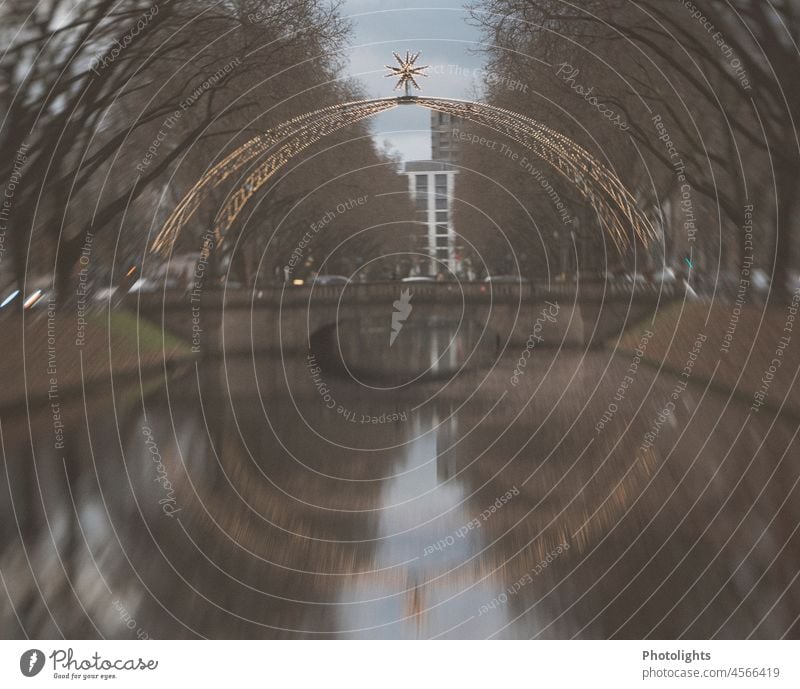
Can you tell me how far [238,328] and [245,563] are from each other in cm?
160

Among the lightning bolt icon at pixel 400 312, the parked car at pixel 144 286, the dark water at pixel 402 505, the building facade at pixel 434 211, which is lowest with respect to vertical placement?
the dark water at pixel 402 505

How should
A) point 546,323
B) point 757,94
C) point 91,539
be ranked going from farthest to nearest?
point 546,323, point 91,539, point 757,94

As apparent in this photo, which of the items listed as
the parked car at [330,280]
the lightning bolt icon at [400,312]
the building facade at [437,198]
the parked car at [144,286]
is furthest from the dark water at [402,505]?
the parked car at [144,286]

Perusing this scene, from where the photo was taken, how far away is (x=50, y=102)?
6.03m

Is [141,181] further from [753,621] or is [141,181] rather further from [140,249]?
[753,621]

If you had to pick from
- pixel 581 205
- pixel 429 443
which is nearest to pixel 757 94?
pixel 581 205

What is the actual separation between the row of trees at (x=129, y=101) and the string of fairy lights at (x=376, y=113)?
0.33 ft

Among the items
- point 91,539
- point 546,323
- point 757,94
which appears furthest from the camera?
point 546,323

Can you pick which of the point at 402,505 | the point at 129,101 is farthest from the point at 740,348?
the point at 129,101

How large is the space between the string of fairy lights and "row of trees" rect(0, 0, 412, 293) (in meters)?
0.10

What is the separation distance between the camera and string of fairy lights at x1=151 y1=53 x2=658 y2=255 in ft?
20.8

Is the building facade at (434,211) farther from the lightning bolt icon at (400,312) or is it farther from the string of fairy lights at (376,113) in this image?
the string of fairy lights at (376,113)

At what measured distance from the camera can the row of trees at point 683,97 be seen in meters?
5.75

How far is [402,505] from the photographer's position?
6.84 meters
